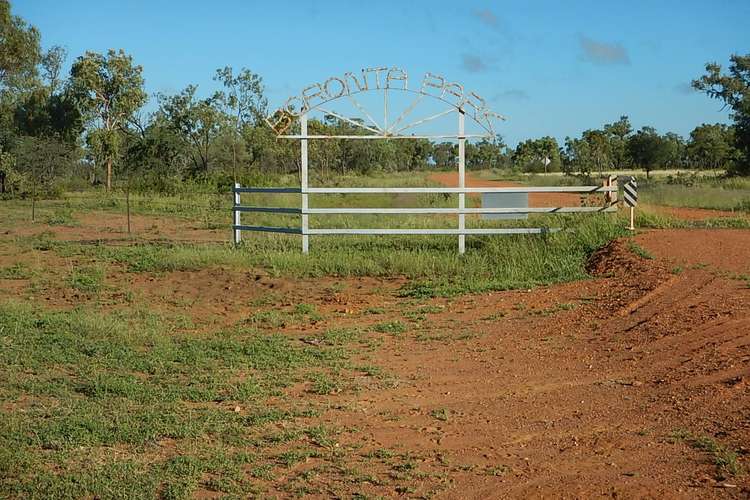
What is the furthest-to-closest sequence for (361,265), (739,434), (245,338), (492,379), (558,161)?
(558,161) → (361,265) → (245,338) → (492,379) → (739,434)

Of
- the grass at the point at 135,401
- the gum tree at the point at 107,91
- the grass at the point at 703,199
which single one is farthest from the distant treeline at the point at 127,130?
the grass at the point at 135,401

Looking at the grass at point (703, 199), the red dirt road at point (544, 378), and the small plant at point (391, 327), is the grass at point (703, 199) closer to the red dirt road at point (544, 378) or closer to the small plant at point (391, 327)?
the red dirt road at point (544, 378)

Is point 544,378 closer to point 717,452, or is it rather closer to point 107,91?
point 717,452

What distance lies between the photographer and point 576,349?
9234 millimetres

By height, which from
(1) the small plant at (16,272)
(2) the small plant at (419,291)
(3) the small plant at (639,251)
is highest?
(3) the small plant at (639,251)

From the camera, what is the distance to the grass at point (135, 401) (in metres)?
5.84

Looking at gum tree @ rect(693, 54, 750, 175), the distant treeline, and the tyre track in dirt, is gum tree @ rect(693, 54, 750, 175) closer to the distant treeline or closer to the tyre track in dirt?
the distant treeline

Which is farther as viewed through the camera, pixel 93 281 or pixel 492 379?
pixel 93 281

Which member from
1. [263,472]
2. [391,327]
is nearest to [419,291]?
[391,327]

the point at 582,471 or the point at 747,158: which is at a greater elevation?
the point at 747,158

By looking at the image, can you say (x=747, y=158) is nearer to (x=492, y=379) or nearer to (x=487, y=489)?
(x=492, y=379)

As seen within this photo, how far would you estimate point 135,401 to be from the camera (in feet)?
25.1

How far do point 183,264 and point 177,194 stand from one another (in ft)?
67.7

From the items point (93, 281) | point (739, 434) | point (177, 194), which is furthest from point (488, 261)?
point (177, 194)
